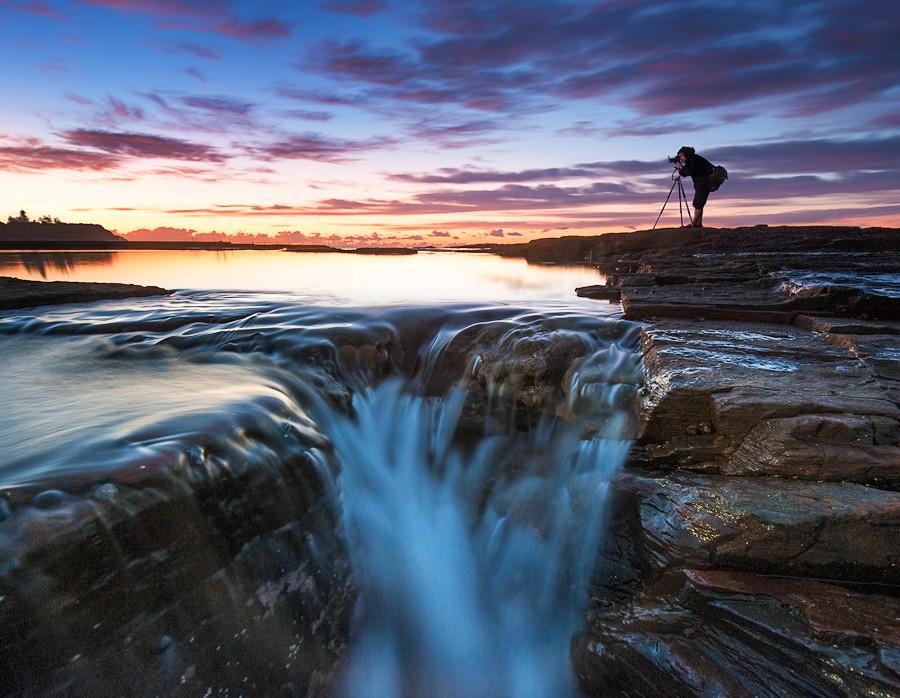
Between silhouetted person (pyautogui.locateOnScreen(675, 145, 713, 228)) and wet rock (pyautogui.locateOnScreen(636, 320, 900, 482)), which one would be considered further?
silhouetted person (pyautogui.locateOnScreen(675, 145, 713, 228))

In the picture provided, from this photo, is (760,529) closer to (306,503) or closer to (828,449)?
(828,449)

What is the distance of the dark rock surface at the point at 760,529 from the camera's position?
230 centimetres

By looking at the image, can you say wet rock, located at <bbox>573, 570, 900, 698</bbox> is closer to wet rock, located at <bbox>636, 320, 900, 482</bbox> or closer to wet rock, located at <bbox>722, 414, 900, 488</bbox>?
wet rock, located at <bbox>722, 414, 900, 488</bbox>

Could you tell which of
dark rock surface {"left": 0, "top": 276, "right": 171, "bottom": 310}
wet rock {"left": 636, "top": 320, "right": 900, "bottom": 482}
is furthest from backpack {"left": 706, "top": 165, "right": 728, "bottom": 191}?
dark rock surface {"left": 0, "top": 276, "right": 171, "bottom": 310}

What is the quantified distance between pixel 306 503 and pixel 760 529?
129 inches

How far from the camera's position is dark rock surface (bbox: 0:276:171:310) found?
8.57 meters

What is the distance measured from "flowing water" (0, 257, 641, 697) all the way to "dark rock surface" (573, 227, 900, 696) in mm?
509

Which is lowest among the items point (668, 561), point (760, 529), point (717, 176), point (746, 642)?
point (746, 642)

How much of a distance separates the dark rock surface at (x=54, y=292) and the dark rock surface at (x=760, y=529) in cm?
1145

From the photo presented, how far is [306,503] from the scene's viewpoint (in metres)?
3.42

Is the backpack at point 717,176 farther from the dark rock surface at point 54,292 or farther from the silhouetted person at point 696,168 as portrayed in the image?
the dark rock surface at point 54,292

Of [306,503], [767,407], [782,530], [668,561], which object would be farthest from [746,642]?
[306,503]

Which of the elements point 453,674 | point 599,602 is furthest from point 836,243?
point 453,674

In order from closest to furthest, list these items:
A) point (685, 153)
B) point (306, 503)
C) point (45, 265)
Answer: point (306, 503) → point (685, 153) → point (45, 265)
